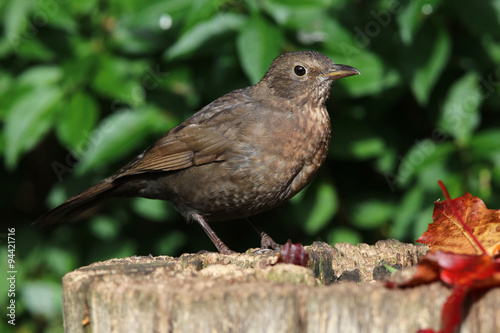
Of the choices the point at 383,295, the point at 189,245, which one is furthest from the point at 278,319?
the point at 189,245

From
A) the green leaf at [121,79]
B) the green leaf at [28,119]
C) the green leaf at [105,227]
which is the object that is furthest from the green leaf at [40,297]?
the green leaf at [121,79]

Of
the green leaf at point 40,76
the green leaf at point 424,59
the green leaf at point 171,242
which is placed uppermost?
the green leaf at point 40,76

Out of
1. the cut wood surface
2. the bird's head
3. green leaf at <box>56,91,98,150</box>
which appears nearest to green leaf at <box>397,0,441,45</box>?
the bird's head

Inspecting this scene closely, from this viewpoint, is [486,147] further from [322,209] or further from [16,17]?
[16,17]

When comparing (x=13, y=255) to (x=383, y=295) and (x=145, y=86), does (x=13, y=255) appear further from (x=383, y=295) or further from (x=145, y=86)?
(x=383, y=295)

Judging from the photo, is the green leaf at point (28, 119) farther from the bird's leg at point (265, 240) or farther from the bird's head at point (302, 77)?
the bird's leg at point (265, 240)

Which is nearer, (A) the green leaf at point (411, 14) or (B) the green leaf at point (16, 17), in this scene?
(A) the green leaf at point (411, 14)

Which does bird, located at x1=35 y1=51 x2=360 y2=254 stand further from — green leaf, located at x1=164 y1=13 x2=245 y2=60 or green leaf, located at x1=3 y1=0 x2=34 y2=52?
green leaf, located at x1=3 y1=0 x2=34 y2=52
